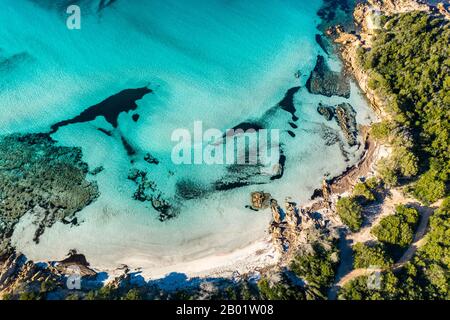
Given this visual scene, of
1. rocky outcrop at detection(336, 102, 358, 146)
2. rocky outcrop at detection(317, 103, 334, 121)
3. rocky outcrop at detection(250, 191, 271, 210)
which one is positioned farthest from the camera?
rocky outcrop at detection(317, 103, 334, 121)

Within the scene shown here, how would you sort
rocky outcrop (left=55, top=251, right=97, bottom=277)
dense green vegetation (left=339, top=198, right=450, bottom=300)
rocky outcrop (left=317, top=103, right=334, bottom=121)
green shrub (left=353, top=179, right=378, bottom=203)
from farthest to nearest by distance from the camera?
rocky outcrop (left=317, top=103, right=334, bottom=121)
green shrub (left=353, top=179, right=378, bottom=203)
rocky outcrop (left=55, top=251, right=97, bottom=277)
dense green vegetation (left=339, top=198, right=450, bottom=300)

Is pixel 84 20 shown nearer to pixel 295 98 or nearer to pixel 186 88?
pixel 186 88

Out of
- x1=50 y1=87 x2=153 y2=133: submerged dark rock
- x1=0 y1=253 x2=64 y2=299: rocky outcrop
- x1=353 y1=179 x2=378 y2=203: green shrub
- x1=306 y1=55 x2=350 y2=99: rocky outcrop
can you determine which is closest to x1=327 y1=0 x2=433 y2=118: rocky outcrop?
x1=306 y1=55 x2=350 y2=99: rocky outcrop

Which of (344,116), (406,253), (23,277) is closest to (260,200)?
(344,116)

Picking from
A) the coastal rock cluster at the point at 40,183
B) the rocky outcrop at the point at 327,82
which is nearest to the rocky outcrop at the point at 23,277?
the coastal rock cluster at the point at 40,183

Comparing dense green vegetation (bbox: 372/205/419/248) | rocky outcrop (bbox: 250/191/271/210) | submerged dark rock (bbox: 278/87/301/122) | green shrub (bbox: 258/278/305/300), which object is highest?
submerged dark rock (bbox: 278/87/301/122)

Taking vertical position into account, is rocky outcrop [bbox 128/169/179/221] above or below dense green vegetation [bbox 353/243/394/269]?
above

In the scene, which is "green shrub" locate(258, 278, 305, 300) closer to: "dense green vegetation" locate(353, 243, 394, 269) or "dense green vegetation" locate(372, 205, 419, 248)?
"dense green vegetation" locate(353, 243, 394, 269)
